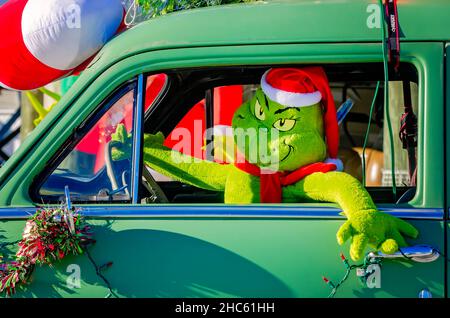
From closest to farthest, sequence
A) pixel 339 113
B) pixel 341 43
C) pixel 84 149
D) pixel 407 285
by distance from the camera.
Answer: pixel 407 285 < pixel 341 43 < pixel 84 149 < pixel 339 113

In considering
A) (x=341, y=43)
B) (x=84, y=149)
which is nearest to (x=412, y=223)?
(x=341, y=43)

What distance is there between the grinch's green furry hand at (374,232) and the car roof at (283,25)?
674mm

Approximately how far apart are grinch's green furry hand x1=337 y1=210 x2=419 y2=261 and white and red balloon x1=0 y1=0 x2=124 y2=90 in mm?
1460

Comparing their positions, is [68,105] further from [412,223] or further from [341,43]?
[412,223]

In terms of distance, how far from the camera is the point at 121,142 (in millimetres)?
2889

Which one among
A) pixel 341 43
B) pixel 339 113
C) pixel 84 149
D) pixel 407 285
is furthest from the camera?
pixel 339 113

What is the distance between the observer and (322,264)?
257cm

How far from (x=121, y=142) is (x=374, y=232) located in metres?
1.06

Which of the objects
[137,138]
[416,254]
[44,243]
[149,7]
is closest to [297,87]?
[137,138]

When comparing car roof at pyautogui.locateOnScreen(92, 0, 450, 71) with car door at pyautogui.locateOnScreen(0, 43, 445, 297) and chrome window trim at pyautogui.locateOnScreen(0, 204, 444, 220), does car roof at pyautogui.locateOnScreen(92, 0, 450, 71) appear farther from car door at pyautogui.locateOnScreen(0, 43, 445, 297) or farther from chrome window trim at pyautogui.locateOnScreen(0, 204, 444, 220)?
chrome window trim at pyautogui.locateOnScreen(0, 204, 444, 220)

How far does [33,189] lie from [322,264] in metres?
1.15

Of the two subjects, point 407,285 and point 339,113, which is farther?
point 339,113

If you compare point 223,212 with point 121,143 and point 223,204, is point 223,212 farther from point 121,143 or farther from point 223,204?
point 121,143

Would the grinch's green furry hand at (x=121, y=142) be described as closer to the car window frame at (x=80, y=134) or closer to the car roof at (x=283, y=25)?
the car window frame at (x=80, y=134)
